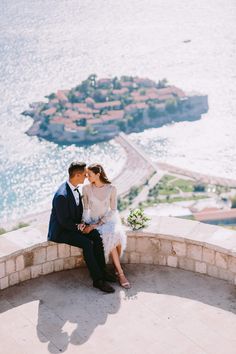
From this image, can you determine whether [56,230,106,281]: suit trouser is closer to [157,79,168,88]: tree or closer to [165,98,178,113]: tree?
[165,98,178,113]: tree

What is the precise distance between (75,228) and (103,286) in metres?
0.44

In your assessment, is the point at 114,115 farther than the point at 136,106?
No

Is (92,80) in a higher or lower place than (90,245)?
lower

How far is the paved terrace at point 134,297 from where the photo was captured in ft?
11.6

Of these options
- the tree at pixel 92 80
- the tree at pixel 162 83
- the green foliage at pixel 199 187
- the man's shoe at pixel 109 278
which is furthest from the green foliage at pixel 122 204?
the man's shoe at pixel 109 278

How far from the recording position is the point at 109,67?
250 ft

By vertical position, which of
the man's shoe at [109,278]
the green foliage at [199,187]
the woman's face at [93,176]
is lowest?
the green foliage at [199,187]

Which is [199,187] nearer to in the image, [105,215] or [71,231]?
[105,215]

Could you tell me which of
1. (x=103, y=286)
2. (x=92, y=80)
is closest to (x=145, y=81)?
(x=92, y=80)

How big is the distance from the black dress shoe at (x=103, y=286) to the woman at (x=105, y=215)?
0.10 m

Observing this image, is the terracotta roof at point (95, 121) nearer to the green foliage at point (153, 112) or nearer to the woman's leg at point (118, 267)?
the green foliage at point (153, 112)

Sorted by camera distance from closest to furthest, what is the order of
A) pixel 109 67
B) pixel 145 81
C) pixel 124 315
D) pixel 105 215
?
pixel 124 315
pixel 105 215
pixel 145 81
pixel 109 67

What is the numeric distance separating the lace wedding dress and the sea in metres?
41.6

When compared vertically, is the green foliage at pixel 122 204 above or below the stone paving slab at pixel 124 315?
below
